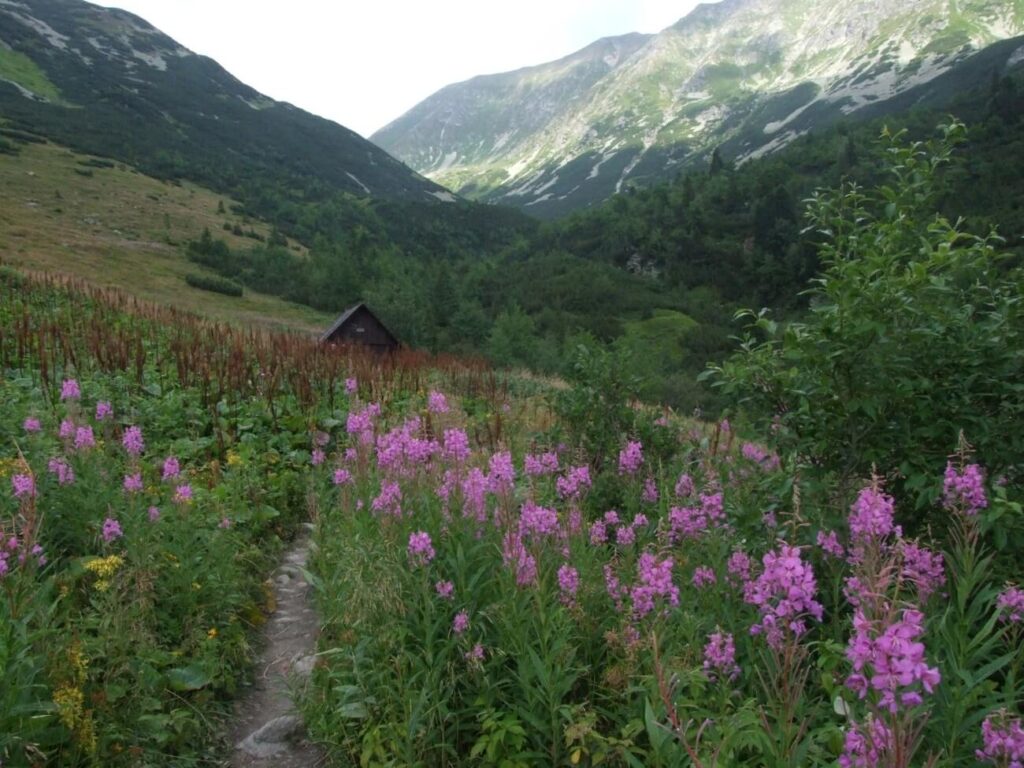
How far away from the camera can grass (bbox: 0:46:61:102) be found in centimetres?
10656

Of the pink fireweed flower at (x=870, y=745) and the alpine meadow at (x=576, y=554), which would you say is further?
the alpine meadow at (x=576, y=554)

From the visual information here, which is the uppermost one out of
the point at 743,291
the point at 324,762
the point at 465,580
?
the point at 465,580

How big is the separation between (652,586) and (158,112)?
496ft

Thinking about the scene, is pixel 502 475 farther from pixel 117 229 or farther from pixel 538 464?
pixel 117 229

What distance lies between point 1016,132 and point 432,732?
116 m

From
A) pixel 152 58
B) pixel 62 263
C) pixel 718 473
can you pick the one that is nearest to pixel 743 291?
pixel 62 263

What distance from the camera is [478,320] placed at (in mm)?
72062

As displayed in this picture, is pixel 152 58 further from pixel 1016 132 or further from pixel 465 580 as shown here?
pixel 465 580

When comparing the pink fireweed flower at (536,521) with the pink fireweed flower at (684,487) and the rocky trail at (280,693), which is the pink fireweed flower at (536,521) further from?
the rocky trail at (280,693)

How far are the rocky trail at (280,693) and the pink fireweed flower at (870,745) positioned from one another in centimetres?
311

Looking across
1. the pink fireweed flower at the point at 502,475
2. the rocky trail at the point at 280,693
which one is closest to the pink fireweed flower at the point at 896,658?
the pink fireweed flower at the point at 502,475

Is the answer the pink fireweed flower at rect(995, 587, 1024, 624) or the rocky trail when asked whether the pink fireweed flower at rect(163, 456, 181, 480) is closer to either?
the rocky trail

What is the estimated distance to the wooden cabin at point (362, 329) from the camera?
28.2m

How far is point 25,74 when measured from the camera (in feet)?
365
